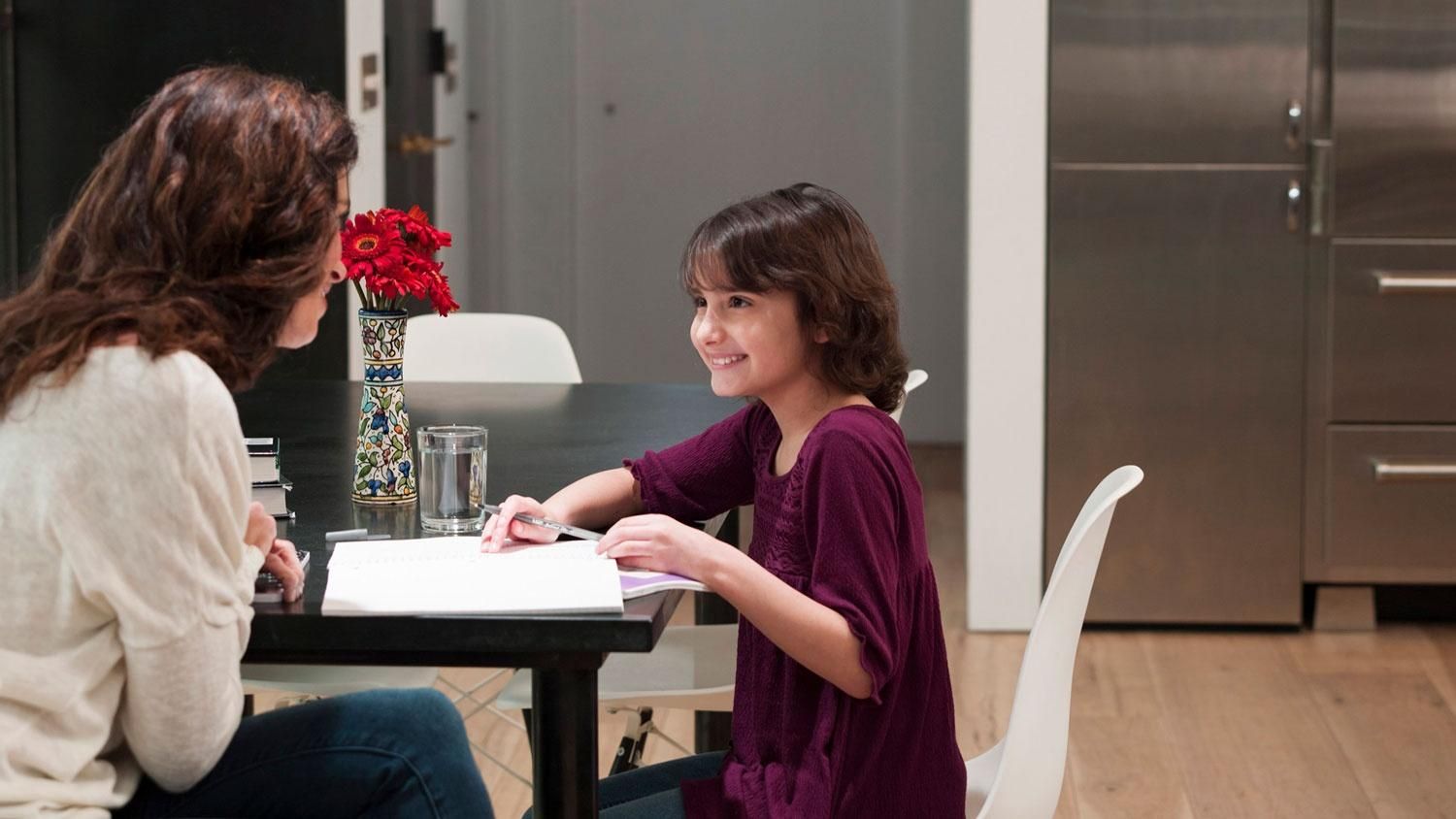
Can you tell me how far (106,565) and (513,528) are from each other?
0.56 metres

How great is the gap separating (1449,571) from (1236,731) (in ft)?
3.04

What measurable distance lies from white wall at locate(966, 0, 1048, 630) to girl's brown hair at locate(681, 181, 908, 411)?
2232mm

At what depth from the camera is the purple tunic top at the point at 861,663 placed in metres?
1.58

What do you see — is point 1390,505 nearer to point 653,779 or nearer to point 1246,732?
point 1246,732

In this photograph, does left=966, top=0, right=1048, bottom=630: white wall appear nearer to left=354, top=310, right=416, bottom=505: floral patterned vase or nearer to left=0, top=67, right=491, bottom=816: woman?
left=354, top=310, right=416, bottom=505: floral patterned vase

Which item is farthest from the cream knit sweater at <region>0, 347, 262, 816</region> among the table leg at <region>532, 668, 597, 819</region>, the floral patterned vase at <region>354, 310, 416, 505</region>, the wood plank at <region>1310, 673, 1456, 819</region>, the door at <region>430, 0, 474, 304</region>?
the door at <region>430, 0, 474, 304</region>

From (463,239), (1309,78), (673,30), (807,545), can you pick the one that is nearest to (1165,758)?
(1309,78)

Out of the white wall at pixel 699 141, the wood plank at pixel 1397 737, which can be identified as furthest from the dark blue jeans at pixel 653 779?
the white wall at pixel 699 141

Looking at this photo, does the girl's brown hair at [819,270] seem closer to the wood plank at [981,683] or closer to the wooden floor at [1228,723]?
the wooden floor at [1228,723]

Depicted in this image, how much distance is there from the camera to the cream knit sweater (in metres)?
1.27

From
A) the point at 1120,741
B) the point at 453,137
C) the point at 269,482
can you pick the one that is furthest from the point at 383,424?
the point at 453,137

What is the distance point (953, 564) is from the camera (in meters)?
4.79

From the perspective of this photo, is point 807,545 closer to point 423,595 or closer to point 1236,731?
point 423,595

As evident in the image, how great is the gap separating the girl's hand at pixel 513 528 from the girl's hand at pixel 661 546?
13 cm
